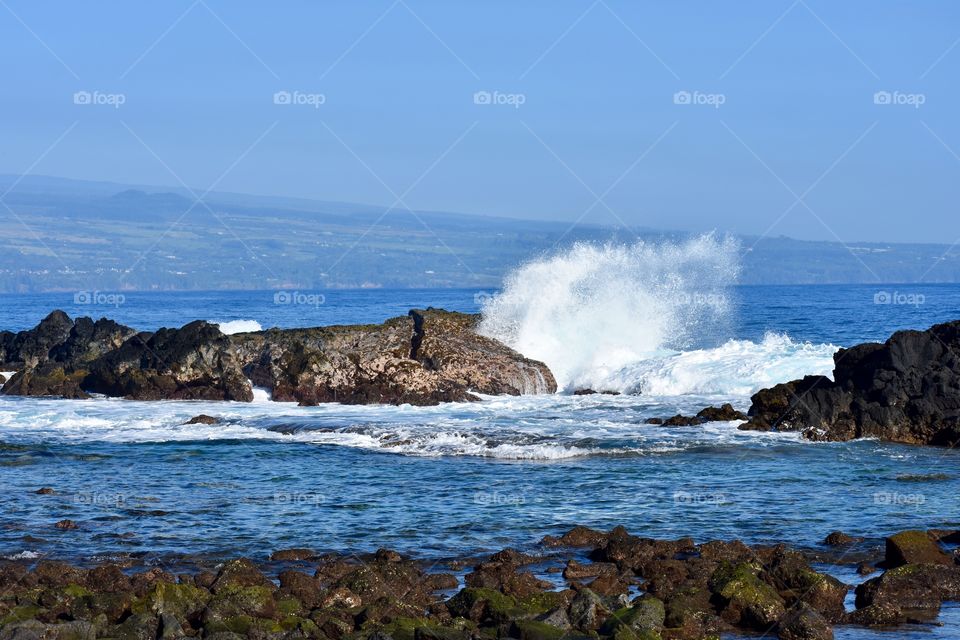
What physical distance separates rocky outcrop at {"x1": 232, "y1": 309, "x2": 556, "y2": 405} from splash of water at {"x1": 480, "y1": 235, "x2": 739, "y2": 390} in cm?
362

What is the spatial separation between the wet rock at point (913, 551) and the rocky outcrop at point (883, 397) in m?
11.8

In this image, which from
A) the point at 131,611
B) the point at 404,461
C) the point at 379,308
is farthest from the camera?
the point at 379,308

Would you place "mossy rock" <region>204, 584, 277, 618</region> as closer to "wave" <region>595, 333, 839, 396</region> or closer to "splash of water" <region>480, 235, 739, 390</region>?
"wave" <region>595, 333, 839, 396</region>

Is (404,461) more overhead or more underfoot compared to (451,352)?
more underfoot

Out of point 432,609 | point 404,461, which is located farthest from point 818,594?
point 404,461

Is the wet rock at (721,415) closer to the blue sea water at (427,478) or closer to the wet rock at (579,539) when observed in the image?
the blue sea water at (427,478)

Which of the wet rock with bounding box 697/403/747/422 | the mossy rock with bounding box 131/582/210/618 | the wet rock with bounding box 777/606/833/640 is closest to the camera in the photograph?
the wet rock with bounding box 777/606/833/640

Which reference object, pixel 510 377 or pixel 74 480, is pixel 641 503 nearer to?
pixel 74 480

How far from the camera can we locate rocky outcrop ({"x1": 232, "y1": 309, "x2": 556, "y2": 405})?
119 feet

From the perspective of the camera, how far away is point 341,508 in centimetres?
2106

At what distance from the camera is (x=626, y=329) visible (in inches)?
1861

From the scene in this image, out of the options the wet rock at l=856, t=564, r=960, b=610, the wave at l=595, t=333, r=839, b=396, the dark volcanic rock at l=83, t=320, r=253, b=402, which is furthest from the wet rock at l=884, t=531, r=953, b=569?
the dark volcanic rock at l=83, t=320, r=253, b=402

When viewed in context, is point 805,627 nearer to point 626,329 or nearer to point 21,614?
point 21,614

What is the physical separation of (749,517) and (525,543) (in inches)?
162
